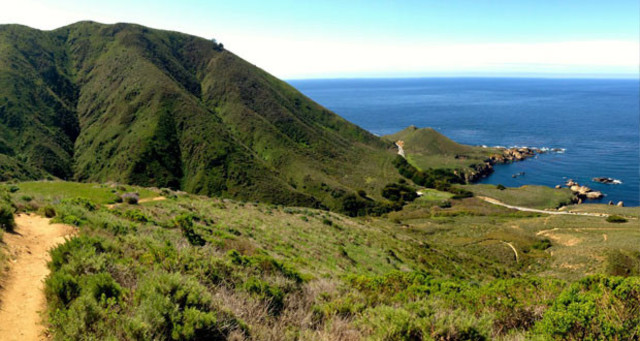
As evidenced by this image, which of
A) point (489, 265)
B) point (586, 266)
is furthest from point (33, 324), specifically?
point (586, 266)

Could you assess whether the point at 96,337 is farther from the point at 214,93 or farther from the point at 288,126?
the point at 214,93

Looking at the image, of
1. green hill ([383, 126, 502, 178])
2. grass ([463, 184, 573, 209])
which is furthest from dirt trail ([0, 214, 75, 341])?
green hill ([383, 126, 502, 178])

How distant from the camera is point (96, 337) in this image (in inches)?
229

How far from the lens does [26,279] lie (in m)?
7.78

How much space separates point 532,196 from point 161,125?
98.6m

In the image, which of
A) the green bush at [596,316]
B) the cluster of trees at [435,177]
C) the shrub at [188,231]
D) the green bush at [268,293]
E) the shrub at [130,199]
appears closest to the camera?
the green bush at [596,316]

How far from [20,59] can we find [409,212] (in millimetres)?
A: 121825

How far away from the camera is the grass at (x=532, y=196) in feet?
246

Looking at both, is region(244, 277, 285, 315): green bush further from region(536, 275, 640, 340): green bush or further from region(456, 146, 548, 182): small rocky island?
region(456, 146, 548, 182): small rocky island

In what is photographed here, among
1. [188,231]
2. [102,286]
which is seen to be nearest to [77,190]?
A: [188,231]

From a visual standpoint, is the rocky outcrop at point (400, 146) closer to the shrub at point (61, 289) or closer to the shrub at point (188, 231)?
the shrub at point (188, 231)

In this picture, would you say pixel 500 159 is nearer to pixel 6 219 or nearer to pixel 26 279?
pixel 6 219

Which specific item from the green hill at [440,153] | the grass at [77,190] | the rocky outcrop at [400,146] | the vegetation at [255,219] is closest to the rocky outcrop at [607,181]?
the vegetation at [255,219]

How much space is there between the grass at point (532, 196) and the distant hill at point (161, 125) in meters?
29.0
